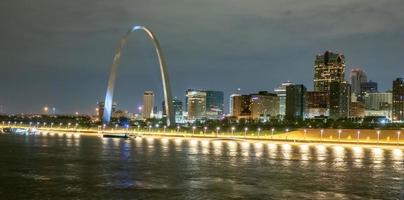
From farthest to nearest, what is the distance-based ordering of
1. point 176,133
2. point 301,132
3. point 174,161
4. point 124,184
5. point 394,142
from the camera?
1. point 176,133
2. point 301,132
3. point 394,142
4. point 174,161
5. point 124,184

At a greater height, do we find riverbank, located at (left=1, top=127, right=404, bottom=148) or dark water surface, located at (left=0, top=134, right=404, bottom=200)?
riverbank, located at (left=1, top=127, right=404, bottom=148)

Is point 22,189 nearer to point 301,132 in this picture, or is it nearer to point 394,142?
point 394,142

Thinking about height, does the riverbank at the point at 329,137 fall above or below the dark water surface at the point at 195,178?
above

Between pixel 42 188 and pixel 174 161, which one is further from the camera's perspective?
pixel 174 161

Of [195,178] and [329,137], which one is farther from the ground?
[329,137]

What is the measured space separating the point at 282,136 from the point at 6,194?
8401cm

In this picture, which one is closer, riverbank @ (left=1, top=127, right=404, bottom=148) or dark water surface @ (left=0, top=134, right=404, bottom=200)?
dark water surface @ (left=0, top=134, right=404, bottom=200)

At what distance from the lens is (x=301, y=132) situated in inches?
4277

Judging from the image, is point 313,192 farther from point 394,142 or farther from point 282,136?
point 282,136

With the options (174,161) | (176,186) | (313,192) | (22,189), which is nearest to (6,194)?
(22,189)

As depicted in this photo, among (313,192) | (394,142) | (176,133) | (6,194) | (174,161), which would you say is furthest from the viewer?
(176,133)

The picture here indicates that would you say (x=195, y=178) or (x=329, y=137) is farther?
(x=329, y=137)

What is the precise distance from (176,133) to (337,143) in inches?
1699

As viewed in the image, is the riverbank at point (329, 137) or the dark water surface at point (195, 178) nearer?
the dark water surface at point (195, 178)
